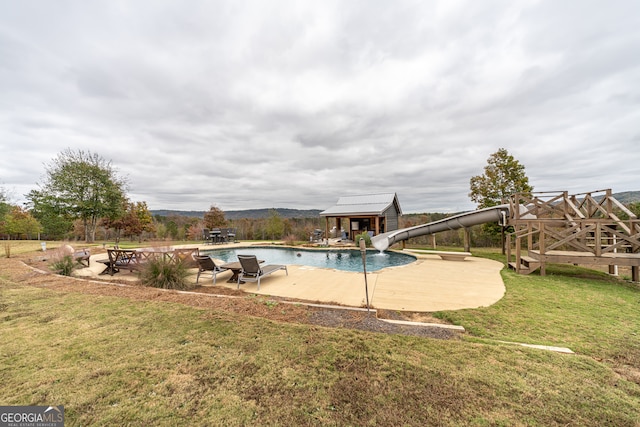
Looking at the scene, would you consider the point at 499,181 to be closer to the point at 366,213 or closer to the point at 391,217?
the point at 366,213

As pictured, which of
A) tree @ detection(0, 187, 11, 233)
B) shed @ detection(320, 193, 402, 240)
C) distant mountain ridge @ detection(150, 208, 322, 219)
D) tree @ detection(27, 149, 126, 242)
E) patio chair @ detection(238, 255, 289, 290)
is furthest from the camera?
distant mountain ridge @ detection(150, 208, 322, 219)

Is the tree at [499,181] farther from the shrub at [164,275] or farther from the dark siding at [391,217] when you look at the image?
the shrub at [164,275]

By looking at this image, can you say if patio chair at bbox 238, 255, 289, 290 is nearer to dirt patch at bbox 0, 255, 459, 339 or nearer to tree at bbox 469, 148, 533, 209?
dirt patch at bbox 0, 255, 459, 339

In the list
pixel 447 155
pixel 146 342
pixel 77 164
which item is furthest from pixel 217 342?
pixel 447 155

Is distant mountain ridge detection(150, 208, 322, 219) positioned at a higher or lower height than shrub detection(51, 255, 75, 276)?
higher

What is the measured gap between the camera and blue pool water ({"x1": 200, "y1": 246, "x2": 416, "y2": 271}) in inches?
424

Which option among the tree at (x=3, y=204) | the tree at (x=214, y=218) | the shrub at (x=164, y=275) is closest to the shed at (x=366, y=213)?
the tree at (x=214, y=218)

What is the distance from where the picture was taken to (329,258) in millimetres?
12867

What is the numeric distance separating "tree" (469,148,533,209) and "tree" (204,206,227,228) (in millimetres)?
22071

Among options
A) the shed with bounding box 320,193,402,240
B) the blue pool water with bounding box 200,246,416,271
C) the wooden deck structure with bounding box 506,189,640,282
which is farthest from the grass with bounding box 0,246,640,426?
the shed with bounding box 320,193,402,240

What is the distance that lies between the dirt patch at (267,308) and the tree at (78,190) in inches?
593

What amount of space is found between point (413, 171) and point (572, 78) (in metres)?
16.1

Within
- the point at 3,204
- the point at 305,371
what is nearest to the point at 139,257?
the point at 305,371

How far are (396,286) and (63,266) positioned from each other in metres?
10.6
